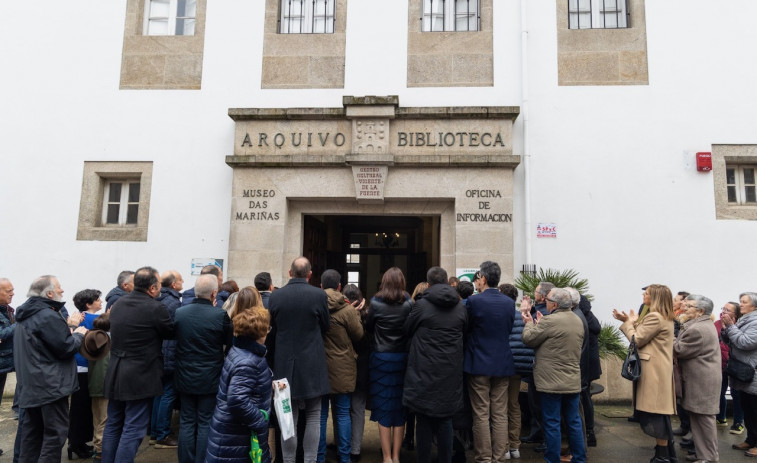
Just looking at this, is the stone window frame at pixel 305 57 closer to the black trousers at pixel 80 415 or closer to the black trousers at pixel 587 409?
the black trousers at pixel 80 415

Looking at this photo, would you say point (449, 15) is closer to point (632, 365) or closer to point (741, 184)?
point (741, 184)

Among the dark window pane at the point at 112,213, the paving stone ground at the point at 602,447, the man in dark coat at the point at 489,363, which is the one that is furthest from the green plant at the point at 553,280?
the dark window pane at the point at 112,213

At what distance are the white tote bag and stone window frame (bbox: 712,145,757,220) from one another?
A: 22.2 ft

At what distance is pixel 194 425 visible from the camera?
416 centimetres

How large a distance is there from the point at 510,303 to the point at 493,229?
2.76 meters

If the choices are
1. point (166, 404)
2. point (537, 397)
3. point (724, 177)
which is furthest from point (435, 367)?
point (724, 177)

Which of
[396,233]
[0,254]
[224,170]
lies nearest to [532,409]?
[224,170]

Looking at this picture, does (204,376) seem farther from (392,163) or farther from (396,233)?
(396,233)

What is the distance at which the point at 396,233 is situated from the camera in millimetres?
11445

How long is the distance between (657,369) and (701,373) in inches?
20.1

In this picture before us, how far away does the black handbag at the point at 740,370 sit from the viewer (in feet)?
16.4

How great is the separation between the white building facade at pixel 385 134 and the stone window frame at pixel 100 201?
3 centimetres

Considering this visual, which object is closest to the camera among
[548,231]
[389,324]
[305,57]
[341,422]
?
[389,324]

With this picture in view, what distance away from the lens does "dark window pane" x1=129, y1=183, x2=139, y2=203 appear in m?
7.93
